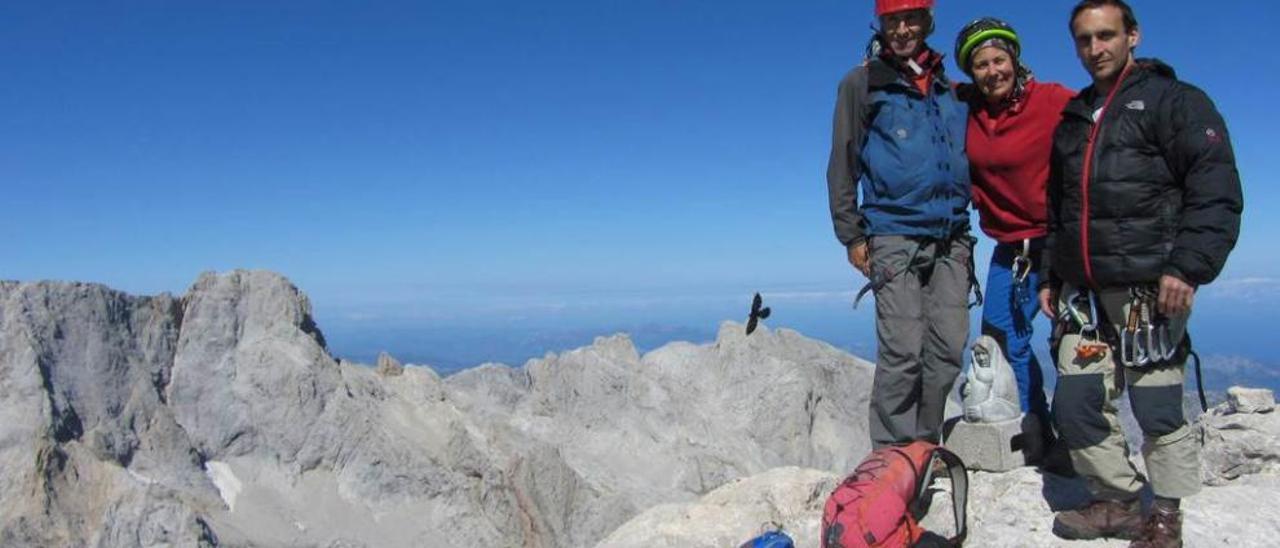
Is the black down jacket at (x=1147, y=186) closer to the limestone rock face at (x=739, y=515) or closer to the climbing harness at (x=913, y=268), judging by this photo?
the climbing harness at (x=913, y=268)

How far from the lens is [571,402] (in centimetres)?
3784

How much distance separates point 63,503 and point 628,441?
18901 mm

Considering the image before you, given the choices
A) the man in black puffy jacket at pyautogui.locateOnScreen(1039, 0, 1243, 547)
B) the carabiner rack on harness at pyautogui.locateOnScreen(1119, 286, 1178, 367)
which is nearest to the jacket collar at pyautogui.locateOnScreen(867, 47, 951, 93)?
the man in black puffy jacket at pyautogui.locateOnScreen(1039, 0, 1243, 547)

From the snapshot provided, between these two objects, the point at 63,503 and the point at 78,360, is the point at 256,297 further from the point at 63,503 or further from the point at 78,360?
the point at 63,503

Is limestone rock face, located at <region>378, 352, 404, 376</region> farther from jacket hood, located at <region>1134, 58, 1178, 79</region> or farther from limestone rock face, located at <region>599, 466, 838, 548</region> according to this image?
jacket hood, located at <region>1134, 58, 1178, 79</region>

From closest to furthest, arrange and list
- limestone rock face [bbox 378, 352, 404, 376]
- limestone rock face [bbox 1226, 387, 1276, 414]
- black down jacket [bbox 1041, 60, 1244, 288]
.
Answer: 1. black down jacket [bbox 1041, 60, 1244, 288]
2. limestone rock face [bbox 1226, 387, 1276, 414]
3. limestone rock face [bbox 378, 352, 404, 376]

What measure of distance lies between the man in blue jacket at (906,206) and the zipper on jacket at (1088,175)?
100 cm

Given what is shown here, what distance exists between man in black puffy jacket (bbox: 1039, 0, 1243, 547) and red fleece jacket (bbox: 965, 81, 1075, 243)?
502mm

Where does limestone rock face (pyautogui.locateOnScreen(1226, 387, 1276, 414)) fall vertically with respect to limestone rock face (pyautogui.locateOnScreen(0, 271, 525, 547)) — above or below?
above

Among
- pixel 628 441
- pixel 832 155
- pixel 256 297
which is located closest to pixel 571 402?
pixel 628 441

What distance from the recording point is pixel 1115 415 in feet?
20.0

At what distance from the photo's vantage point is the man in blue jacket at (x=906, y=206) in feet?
21.5

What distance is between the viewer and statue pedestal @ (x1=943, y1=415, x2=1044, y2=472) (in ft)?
25.2

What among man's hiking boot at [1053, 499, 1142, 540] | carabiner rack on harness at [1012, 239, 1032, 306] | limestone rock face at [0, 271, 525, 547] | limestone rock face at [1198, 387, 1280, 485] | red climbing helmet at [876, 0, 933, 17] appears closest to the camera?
man's hiking boot at [1053, 499, 1142, 540]
